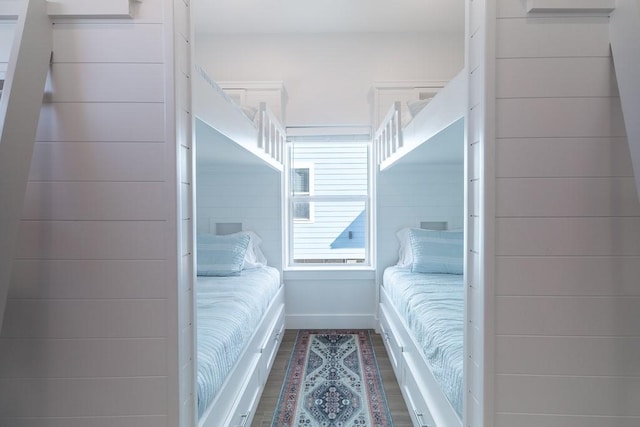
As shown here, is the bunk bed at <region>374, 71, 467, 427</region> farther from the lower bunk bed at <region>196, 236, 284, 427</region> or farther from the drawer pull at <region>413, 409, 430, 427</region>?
the lower bunk bed at <region>196, 236, 284, 427</region>

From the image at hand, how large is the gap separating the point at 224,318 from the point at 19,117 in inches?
46.8

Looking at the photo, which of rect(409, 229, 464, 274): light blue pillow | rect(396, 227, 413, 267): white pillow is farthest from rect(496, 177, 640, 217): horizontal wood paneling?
rect(396, 227, 413, 267): white pillow

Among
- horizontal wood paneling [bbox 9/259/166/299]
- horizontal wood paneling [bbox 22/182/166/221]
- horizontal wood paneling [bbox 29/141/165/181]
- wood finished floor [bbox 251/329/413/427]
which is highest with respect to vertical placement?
horizontal wood paneling [bbox 29/141/165/181]

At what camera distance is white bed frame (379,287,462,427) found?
1.44 m

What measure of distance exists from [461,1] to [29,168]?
3.10 metres

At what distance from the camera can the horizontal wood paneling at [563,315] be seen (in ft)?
3.31

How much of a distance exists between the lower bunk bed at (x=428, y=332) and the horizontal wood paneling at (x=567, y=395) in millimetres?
192

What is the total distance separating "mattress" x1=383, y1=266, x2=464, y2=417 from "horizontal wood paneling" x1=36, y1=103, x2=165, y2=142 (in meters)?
1.27

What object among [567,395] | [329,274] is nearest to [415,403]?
[567,395]

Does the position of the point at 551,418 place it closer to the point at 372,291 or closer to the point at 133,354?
the point at 133,354

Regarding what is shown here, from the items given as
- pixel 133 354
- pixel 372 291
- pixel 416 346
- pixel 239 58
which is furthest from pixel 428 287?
pixel 239 58

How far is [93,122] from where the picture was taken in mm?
1023

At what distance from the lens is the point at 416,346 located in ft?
6.19

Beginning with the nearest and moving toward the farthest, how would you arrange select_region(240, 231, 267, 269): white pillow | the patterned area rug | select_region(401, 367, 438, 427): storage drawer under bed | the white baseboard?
select_region(401, 367, 438, 427): storage drawer under bed, the patterned area rug, select_region(240, 231, 267, 269): white pillow, the white baseboard
